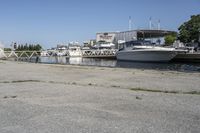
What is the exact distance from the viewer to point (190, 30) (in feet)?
290

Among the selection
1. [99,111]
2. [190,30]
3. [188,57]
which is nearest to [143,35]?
[190,30]

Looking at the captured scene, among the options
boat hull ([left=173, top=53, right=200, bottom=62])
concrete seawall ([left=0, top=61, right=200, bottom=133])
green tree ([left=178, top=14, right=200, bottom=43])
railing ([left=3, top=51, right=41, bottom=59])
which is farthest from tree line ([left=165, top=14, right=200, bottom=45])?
concrete seawall ([left=0, top=61, right=200, bottom=133])

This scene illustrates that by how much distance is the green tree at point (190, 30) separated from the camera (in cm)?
8738

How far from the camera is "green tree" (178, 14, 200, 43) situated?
287 ft

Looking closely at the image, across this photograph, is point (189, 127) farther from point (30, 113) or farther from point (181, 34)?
point (181, 34)

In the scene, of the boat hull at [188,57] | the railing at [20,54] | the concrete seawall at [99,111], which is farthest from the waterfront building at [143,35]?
the concrete seawall at [99,111]

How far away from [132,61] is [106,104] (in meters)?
45.9

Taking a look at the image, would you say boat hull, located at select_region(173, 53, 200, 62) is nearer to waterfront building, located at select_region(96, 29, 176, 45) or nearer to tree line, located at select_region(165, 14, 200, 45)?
waterfront building, located at select_region(96, 29, 176, 45)

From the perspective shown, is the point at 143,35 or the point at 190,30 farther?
the point at 190,30

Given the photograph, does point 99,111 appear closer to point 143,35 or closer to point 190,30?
point 143,35

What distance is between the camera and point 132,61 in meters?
54.5

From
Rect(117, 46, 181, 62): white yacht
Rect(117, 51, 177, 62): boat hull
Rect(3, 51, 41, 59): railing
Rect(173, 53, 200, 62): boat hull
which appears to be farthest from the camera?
Rect(3, 51, 41, 59): railing

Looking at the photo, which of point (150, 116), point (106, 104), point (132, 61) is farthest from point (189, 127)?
point (132, 61)

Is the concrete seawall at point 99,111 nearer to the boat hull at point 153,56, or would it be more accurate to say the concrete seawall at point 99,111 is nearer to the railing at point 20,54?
the boat hull at point 153,56
